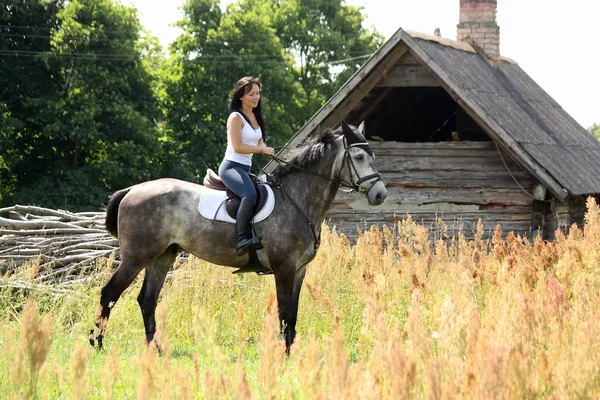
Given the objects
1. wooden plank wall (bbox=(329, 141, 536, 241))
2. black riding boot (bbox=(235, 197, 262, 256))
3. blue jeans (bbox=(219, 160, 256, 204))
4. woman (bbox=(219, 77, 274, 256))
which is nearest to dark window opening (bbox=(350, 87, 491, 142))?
wooden plank wall (bbox=(329, 141, 536, 241))

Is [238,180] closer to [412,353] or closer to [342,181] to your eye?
[342,181]

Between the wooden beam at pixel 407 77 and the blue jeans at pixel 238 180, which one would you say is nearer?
the blue jeans at pixel 238 180

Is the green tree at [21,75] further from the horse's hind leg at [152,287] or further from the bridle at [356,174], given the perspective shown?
the bridle at [356,174]

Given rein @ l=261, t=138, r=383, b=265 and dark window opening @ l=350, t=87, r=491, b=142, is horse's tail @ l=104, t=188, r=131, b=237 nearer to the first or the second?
rein @ l=261, t=138, r=383, b=265

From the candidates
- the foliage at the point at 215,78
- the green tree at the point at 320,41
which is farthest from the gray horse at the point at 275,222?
the green tree at the point at 320,41

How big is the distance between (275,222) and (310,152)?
0.73 m

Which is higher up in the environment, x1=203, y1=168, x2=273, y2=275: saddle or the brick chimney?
the brick chimney

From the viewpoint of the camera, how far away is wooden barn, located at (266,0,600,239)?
43.0 ft

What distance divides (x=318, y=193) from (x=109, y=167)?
27.9 metres

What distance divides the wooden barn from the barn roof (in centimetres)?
2

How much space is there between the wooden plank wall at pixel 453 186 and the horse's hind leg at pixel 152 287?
6967 millimetres

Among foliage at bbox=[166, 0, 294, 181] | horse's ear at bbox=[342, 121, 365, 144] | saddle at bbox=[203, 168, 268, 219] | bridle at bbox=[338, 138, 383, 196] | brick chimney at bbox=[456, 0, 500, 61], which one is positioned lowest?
saddle at bbox=[203, 168, 268, 219]

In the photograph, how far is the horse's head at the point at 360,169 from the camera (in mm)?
7090

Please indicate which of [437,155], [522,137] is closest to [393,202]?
→ [437,155]
